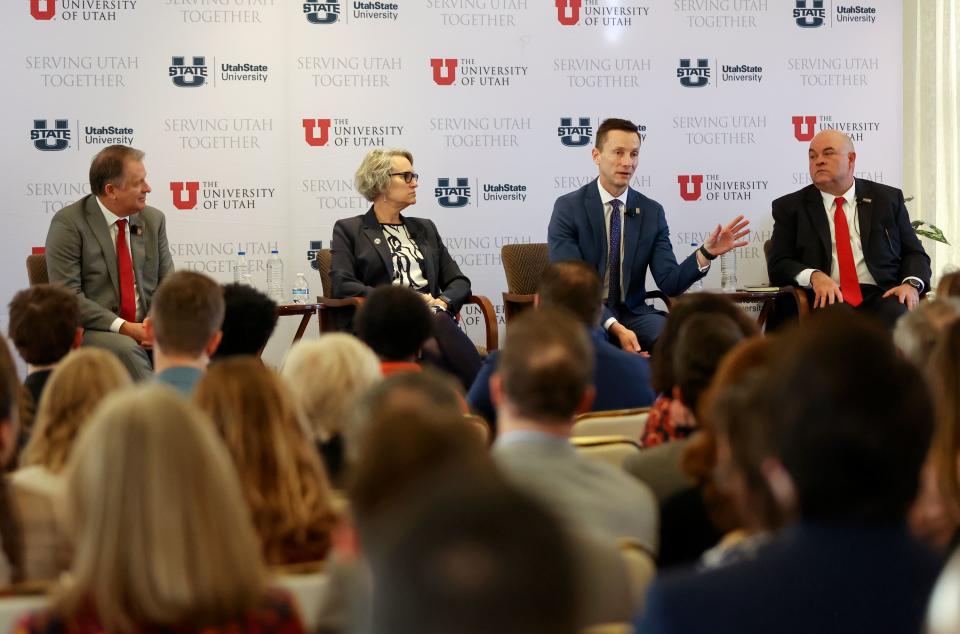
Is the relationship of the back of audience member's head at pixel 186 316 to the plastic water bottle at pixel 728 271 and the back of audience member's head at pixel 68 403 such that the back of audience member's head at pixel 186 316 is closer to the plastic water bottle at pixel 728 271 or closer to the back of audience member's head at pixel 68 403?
the back of audience member's head at pixel 68 403

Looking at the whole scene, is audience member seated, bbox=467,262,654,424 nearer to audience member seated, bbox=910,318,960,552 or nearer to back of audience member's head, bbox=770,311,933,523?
audience member seated, bbox=910,318,960,552

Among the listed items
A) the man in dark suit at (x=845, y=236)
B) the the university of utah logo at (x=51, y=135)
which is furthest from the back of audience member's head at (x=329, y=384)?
the the university of utah logo at (x=51, y=135)

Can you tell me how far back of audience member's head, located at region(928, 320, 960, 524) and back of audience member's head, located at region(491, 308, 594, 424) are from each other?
2.05 ft

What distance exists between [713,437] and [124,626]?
3.62ft

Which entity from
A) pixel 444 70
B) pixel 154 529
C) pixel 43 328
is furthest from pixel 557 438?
pixel 444 70

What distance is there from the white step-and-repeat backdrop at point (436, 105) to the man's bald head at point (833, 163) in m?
1.04

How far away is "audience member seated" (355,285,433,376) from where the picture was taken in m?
3.53

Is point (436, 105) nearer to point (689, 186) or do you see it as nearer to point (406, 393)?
point (689, 186)

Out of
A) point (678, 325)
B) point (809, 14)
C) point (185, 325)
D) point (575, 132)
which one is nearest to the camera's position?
point (678, 325)

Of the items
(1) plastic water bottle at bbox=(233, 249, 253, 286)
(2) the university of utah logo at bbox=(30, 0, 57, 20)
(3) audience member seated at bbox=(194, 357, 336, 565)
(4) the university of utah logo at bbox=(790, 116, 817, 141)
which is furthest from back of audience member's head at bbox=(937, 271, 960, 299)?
(2) the university of utah logo at bbox=(30, 0, 57, 20)

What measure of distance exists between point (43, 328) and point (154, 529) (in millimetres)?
2626

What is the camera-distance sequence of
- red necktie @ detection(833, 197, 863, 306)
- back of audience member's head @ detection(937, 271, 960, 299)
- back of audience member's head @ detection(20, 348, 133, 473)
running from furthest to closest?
red necktie @ detection(833, 197, 863, 306) → back of audience member's head @ detection(937, 271, 960, 299) → back of audience member's head @ detection(20, 348, 133, 473)

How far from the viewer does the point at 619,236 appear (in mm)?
6270

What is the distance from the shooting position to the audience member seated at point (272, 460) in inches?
77.5
